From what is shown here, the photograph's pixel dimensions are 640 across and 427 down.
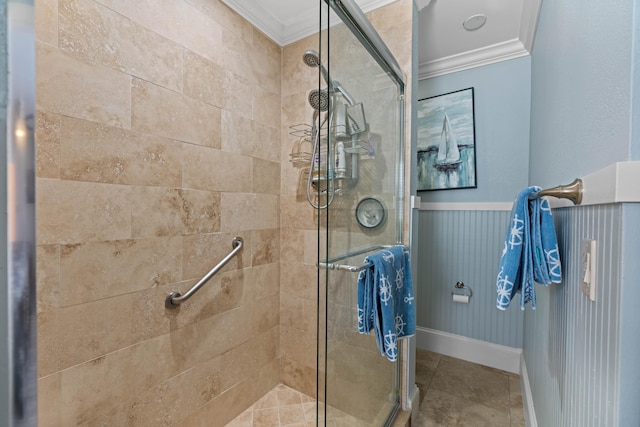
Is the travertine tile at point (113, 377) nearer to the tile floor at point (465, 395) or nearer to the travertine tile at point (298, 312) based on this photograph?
the travertine tile at point (298, 312)

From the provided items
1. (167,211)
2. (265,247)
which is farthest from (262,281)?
(167,211)

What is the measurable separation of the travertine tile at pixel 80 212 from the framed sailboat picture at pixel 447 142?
2.12 meters

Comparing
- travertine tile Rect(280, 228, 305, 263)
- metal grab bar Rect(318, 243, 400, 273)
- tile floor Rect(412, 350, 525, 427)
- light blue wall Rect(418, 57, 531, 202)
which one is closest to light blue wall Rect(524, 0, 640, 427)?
metal grab bar Rect(318, 243, 400, 273)

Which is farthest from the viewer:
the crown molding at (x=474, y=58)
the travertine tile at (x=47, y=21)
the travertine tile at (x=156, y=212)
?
the crown molding at (x=474, y=58)

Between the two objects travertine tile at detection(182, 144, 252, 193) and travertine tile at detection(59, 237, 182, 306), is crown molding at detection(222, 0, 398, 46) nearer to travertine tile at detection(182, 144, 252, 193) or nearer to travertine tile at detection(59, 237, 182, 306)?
travertine tile at detection(182, 144, 252, 193)

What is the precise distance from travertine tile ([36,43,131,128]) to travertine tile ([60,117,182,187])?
0.05 meters

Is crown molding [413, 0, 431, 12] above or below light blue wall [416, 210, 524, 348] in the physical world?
above

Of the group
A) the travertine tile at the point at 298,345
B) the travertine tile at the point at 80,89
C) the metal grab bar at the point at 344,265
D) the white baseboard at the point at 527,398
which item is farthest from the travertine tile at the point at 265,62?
the white baseboard at the point at 527,398

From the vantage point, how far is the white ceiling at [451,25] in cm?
172

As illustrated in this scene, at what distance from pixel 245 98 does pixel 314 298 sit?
4.46 feet

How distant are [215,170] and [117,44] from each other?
2.18 feet

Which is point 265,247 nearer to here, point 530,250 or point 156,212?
point 156,212

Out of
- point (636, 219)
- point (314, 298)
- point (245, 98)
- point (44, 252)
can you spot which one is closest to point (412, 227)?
point (314, 298)

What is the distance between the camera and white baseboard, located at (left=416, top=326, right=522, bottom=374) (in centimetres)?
207
